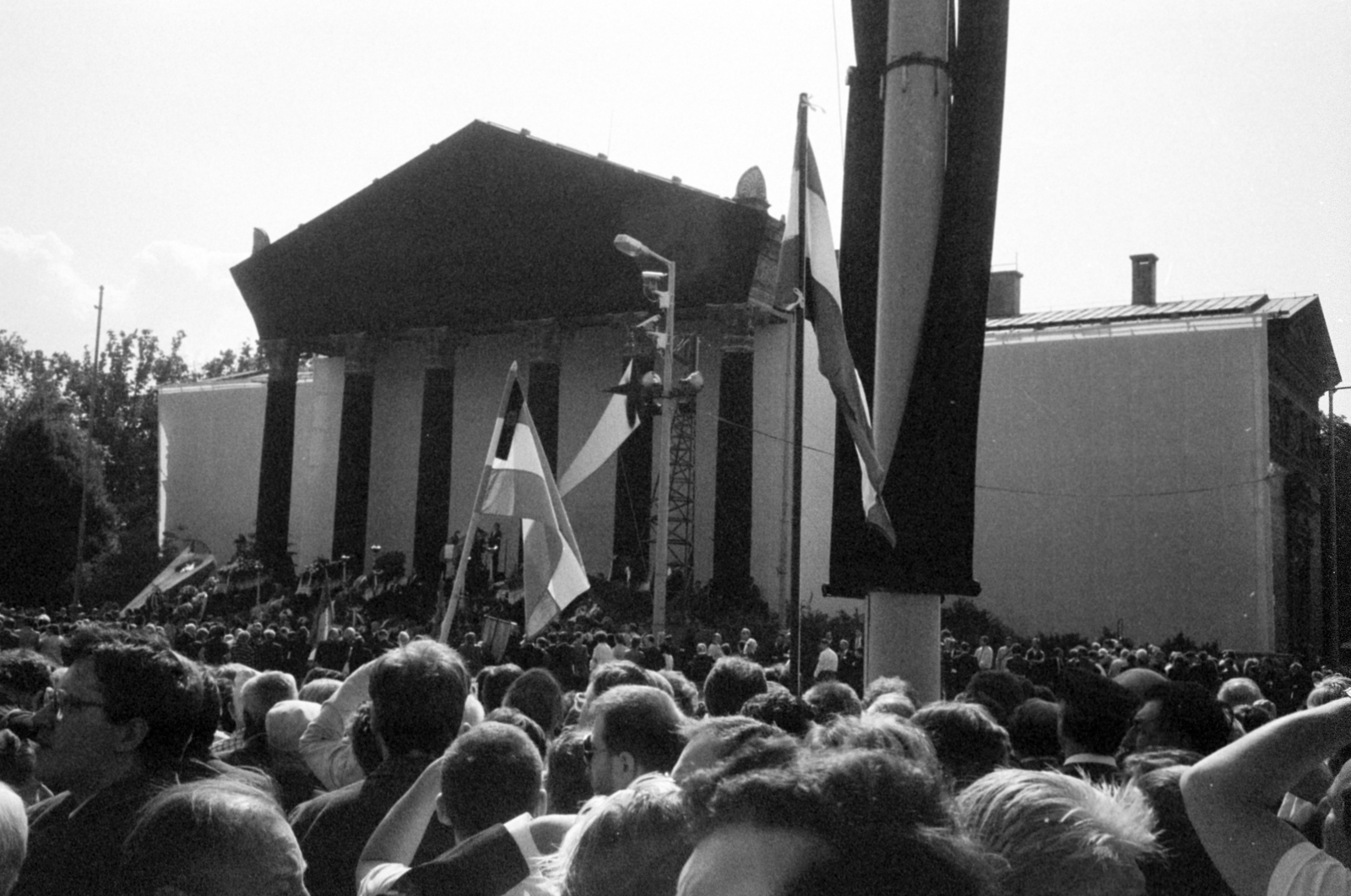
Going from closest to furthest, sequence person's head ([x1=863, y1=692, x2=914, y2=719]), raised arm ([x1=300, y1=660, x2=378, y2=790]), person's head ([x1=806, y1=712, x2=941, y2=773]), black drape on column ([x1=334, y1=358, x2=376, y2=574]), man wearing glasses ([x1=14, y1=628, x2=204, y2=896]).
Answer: person's head ([x1=806, y1=712, x2=941, y2=773]), man wearing glasses ([x1=14, y1=628, x2=204, y2=896]), raised arm ([x1=300, y1=660, x2=378, y2=790]), person's head ([x1=863, y1=692, x2=914, y2=719]), black drape on column ([x1=334, y1=358, x2=376, y2=574])

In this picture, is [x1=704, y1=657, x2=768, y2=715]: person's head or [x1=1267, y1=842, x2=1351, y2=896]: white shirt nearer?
[x1=1267, y1=842, x2=1351, y2=896]: white shirt

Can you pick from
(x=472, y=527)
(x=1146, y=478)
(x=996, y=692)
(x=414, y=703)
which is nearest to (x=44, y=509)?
(x=1146, y=478)

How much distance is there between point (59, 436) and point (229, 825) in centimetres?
4960

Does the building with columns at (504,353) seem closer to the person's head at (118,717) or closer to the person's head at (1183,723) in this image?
the person's head at (1183,723)

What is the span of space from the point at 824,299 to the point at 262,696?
5874 mm

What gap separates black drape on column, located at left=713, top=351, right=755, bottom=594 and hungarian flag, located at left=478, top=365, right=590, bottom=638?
2219 cm

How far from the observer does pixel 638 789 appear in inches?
100

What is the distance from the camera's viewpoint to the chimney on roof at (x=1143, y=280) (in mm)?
43078

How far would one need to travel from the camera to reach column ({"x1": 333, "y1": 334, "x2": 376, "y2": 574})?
139 ft

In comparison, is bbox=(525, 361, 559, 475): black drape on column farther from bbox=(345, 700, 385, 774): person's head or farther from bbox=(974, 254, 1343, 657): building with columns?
bbox=(345, 700, 385, 774): person's head

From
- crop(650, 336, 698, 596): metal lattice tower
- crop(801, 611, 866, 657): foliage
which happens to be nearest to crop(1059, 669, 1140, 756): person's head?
crop(801, 611, 866, 657): foliage

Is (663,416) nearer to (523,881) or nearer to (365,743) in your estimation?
(365,743)

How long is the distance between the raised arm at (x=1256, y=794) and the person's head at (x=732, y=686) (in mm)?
2995

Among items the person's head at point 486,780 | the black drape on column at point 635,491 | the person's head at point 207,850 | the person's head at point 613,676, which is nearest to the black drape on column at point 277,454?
the black drape on column at point 635,491
